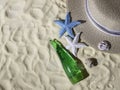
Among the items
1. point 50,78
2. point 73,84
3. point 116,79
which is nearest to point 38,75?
point 50,78

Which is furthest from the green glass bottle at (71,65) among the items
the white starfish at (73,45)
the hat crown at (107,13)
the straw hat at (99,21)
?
the hat crown at (107,13)

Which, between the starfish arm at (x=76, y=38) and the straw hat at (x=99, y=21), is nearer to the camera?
the straw hat at (x=99, y=21)

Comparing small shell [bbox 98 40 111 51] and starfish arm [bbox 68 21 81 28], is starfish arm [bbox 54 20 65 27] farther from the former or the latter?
small shell [bbox 98 40 111 51]

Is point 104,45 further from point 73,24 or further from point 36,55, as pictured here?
point 36,55

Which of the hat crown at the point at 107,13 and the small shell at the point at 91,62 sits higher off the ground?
the hat crown at the point at 107,13

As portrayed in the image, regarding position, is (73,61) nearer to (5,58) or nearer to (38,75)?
(38,75)

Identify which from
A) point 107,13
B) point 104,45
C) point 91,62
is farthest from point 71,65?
point 107,13

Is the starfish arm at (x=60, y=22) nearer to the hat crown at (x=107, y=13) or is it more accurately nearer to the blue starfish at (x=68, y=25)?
the blue starfish at (x=68, y=25)
